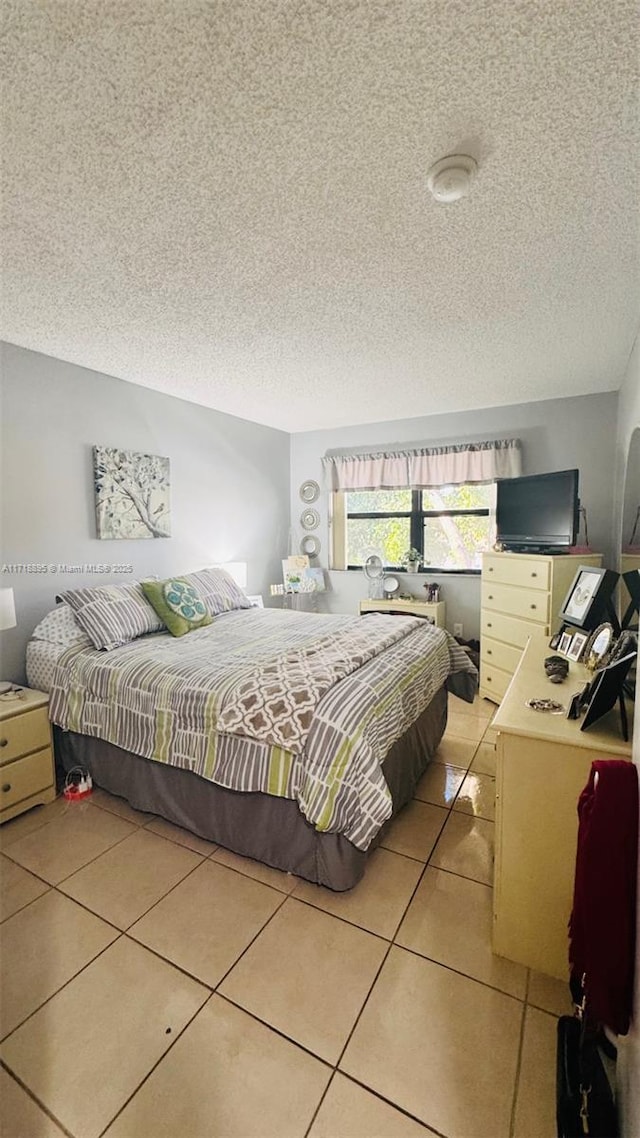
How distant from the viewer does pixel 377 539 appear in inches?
185

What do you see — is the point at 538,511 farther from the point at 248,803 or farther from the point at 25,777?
the point at 25,777

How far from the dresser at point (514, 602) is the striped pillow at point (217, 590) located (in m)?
1.95

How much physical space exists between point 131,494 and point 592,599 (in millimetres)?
2923

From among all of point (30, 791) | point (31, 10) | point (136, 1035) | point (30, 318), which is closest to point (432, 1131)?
point (136, 1035)

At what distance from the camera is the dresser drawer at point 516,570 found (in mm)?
3010

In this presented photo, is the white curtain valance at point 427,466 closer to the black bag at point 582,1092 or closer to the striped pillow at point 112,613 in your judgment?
the striped pillow at point 112,613

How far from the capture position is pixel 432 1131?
102 cm

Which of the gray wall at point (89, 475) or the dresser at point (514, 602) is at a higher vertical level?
the gray wall at point (89, 475)

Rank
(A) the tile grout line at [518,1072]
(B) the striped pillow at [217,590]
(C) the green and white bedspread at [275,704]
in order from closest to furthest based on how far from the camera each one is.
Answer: (A) the tile grout line at [518,1072] → (C) the green and white bedspread at [275,704] → (B) the striped pillow at [217,590]

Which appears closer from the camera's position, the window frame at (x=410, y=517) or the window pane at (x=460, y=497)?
the window pane at (x=460, y=497)

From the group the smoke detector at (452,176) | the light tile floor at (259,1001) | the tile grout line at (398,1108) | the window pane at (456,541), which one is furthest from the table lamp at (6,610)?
the window pane at (456,541)

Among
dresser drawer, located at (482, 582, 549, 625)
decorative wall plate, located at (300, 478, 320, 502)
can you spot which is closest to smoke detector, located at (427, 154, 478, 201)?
dresser drawer, located at (482, 582, 549, 625)

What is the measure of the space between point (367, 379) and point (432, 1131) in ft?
11.3

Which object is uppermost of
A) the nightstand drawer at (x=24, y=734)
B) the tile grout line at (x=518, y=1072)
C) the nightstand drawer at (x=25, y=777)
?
the nightstand drawer at (x=24, y=734)
